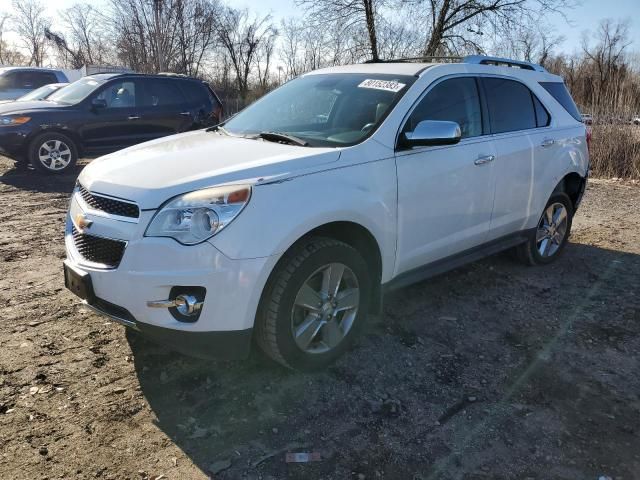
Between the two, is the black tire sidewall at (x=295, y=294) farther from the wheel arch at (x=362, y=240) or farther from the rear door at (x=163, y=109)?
the rear door at (x=163, y=109)

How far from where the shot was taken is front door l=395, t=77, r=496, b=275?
3314 millimetres

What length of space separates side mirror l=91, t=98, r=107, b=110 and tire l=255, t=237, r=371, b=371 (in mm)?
7560

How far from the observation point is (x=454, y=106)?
3756mm

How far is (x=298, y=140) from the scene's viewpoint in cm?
321

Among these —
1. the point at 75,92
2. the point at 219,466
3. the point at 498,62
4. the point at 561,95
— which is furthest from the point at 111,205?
the point at 75,92

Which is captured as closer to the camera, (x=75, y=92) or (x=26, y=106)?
(x=26, y=106)

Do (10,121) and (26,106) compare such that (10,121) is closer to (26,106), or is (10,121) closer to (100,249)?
(26,106)

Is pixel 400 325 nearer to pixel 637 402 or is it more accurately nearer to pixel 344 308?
pixel 344 308

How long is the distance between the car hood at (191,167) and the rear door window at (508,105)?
1.77 m

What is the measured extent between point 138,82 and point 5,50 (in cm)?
4470

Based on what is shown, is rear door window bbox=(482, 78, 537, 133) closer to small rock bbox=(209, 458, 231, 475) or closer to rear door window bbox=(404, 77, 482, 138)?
rear door window bbox=(404, 77, 482, 138)

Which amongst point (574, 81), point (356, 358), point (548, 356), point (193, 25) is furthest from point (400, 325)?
point (193, 25)

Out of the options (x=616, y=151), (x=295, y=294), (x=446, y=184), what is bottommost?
(x=295, y=294)

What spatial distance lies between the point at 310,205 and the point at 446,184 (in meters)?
1.24
